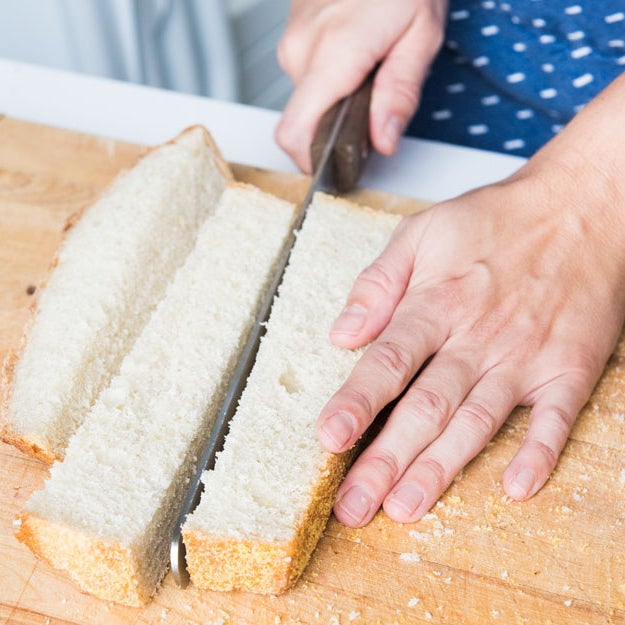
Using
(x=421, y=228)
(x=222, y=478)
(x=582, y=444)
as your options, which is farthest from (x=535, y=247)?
(x=222, y=478)

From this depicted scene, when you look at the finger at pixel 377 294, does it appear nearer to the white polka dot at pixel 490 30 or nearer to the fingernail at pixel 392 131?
the fingernail at pixel 392 131

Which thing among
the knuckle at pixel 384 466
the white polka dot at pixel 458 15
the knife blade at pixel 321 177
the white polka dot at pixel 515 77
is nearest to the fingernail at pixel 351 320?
the knife blade at pixel 321 177

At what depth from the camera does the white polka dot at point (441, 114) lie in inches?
92.7

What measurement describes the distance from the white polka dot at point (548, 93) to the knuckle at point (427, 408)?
107 cm

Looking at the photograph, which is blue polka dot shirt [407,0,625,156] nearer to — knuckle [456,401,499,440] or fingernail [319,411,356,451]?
knuckle [456,401,499,440]

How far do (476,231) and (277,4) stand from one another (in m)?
2.65

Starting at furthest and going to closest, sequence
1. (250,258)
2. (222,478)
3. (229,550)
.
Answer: (250,258) → (222,478) → (229,550)

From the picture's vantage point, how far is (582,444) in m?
1.59

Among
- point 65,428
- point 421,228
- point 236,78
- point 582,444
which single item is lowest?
point 236,78

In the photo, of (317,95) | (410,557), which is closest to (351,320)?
(410,557)

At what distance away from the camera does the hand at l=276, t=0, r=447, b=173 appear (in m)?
2.12

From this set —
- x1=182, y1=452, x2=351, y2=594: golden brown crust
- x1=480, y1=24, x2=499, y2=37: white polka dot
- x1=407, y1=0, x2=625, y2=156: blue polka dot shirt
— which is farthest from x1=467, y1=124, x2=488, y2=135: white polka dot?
x1=182, y1=452, x2=351, y2=594: golden brown crust

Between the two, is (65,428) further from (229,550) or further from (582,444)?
(582,444)

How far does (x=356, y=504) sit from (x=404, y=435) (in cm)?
15
